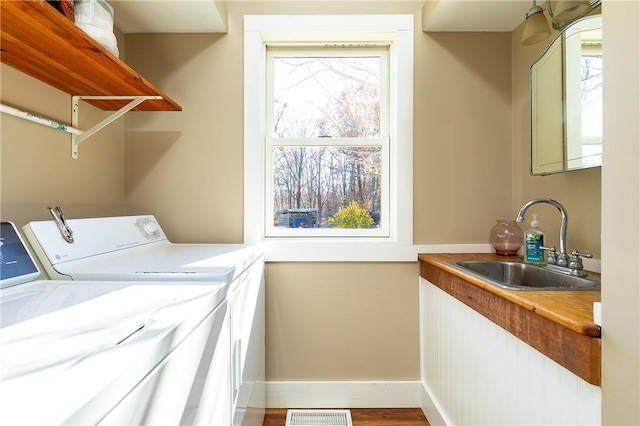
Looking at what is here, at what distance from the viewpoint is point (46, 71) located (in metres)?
1.22

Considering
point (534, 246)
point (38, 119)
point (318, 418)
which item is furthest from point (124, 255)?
point (534, 246)

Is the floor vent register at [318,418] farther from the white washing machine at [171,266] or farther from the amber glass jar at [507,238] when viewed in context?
the amber glass jar at [507,238]

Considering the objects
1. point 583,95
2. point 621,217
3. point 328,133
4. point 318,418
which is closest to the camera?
point 621,217

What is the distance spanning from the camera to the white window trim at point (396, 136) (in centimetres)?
189

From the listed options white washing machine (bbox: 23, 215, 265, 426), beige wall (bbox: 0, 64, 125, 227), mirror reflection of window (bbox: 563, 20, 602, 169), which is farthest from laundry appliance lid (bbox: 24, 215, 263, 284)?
mirror reflection of window (bbox: 563, 20, 602, 169)

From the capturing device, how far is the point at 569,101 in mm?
1410

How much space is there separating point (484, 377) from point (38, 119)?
6.49ft

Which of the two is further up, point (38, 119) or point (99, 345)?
point (38, 119)

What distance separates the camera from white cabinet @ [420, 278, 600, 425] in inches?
32.7

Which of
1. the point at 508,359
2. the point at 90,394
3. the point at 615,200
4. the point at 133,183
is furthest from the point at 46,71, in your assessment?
the point at 508,359

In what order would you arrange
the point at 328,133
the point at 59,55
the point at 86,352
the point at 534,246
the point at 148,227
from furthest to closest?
the point at 328,133 < the point at 148,227 < the point at 534,246 < the point at 59,55 < the point at 86,352

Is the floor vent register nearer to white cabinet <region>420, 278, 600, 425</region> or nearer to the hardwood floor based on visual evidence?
→ the hardwood floor

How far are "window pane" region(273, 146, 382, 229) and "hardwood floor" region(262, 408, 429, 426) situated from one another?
109cm

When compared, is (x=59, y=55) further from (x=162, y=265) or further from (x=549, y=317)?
(x=549, y=317)
